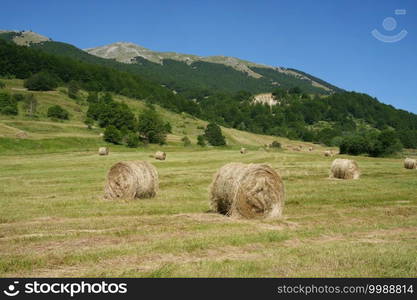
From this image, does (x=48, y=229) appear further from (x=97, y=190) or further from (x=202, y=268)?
(x=97, y=190)

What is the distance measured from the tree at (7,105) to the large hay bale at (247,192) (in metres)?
77.8

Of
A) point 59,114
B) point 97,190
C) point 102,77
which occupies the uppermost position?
point 102,77

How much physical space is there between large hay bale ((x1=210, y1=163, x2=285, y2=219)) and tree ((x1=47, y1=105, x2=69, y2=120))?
3236 inches

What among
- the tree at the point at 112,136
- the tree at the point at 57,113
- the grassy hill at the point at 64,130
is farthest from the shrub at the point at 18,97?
the tree at the point at 112,136

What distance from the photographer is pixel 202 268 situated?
7.73 metres

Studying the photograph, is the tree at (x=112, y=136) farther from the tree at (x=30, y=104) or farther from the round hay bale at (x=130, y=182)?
the round hay bale at (x=130, y=182)

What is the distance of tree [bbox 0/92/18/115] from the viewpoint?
3238 inches

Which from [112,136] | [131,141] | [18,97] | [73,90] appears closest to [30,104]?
[18,97]

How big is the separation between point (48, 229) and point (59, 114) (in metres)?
84.5

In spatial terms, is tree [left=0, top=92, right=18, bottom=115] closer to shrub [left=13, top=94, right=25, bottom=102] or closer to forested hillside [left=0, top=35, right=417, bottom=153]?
shrub [left=13, top=94, right=25, bottom=102]

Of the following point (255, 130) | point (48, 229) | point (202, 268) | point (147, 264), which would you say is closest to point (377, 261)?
point (202, 268)

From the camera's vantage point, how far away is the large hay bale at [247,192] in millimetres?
14039

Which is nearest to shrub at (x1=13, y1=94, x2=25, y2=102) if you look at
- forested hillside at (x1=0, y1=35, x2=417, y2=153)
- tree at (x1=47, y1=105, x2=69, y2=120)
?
tree at (x1=47, y1=105, x2=69, y2=120)

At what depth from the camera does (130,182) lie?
18125mm
